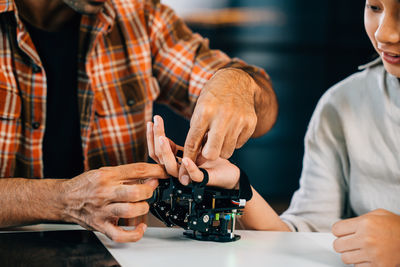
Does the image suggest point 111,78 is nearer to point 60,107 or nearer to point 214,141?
point 60,107

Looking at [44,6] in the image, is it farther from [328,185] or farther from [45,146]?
[328,185]

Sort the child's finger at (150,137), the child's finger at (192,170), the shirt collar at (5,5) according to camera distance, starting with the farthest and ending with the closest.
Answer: the shirt collar at (5,5), the child's finger at (150,137), the child's finger at (192,170)

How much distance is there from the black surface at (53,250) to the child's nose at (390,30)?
2.68 feet

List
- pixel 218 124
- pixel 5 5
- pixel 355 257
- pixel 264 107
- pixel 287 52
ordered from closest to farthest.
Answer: pixel 355 257
pixel 218 124
pixel 5 5
pixel 264 107
pixel 287 52

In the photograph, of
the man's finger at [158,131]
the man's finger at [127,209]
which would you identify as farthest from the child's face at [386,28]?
the man's finger at [127,209]

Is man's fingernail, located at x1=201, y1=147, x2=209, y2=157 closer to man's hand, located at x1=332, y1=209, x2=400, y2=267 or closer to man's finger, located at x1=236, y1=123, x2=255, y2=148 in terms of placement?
man's finger, located at x1=236, y1=123, x2=255, y2=148

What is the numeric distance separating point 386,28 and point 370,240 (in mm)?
523

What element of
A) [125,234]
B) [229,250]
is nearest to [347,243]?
[229,250]

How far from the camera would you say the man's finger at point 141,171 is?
3.66 feet

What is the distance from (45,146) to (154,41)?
0.54 m

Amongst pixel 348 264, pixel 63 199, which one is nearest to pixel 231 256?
pixel 348 264

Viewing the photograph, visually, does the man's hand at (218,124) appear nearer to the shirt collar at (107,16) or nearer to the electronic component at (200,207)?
the electronic component at (200,207)

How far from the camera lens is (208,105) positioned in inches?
42.7

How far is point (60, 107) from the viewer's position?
1616 millimetres
